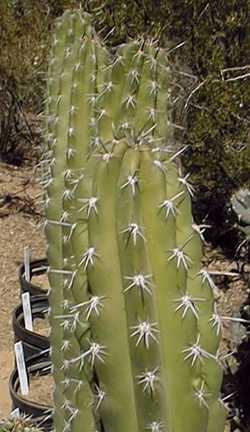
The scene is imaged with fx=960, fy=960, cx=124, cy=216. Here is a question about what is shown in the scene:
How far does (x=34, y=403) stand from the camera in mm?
5047

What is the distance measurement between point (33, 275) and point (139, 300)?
16.2 ft

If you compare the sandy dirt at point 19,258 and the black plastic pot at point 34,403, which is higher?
the sandy dirt at point 19,258

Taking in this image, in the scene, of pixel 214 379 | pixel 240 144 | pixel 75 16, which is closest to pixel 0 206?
pixel 240 144

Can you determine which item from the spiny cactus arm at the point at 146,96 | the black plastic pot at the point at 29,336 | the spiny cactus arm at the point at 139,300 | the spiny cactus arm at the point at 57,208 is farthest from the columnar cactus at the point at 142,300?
the black plastic pot at the point at 29,336

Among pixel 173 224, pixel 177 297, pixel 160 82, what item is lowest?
pixel 177 297

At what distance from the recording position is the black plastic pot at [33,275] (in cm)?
648

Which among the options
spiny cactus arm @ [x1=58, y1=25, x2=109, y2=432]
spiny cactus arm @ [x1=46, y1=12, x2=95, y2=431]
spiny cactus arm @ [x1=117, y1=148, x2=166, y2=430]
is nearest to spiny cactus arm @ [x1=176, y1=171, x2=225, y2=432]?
spiny cactus arm @ [x1=117, y1=148, x2=166, y2=430]

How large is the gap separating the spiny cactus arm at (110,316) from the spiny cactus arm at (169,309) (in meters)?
0.08

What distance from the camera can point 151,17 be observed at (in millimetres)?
7430

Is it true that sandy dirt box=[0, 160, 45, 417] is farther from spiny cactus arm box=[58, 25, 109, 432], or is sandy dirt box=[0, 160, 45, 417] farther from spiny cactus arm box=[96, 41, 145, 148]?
spiny cactus arm box=[96, 41, 145, 148]

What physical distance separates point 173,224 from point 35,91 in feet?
21.8

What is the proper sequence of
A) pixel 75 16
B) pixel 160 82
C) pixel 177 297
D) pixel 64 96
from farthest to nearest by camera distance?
1. pixel 75 16
2. pixel 64 96
3. pixel 160 82
4. pixel 177 297

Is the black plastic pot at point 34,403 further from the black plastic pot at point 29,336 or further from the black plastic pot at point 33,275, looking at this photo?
the black plastic pot at point 33,275

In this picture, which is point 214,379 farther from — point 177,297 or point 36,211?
point 36,211
